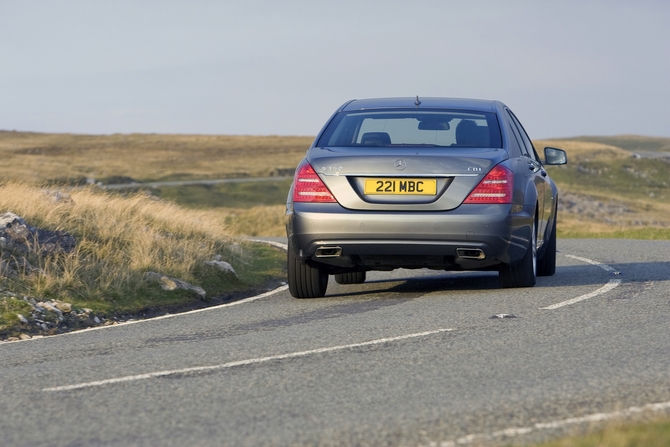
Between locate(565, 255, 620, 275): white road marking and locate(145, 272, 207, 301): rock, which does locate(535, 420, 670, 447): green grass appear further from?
locate(565, 255, 620, 275): white road marking

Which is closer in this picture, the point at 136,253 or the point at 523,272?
the point at 523,272

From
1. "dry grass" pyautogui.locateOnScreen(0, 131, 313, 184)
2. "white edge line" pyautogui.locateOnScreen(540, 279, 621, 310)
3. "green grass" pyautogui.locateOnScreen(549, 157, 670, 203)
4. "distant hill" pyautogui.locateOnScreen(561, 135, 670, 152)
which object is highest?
"white edge line" pyautogui.locateOnScreen(540, 279, 621, 310)

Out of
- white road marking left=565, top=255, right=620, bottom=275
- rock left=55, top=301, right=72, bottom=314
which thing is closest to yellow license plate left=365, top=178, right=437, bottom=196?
rock left=55, top=301, right=72, bottom=314

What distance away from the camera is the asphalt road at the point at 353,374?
4.85 metres

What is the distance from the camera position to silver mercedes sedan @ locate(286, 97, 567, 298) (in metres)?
9.12

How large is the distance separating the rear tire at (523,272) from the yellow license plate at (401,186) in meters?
1.36

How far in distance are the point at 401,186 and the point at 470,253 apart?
89 cm

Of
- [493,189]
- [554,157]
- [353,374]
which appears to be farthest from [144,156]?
[353,374]

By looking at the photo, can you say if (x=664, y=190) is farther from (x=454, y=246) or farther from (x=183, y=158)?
(x=454, y=246)

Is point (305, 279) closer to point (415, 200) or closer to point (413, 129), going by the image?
point (415, 200)

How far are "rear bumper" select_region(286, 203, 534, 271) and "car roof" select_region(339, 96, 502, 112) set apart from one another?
56.7 inches

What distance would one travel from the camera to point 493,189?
9.18 meters

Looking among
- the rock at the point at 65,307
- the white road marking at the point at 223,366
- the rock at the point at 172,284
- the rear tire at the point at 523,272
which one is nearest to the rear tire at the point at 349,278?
the rock at the point at 172,284

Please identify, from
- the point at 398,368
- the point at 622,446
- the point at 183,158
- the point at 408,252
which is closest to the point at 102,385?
the point at 398,368
